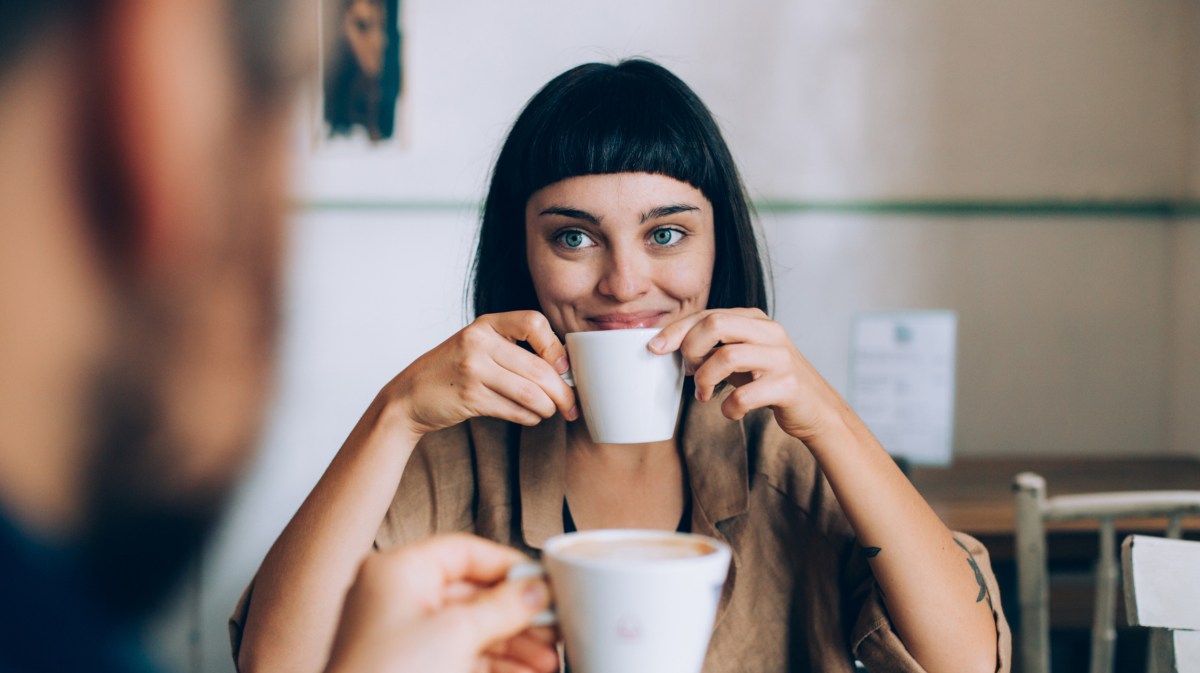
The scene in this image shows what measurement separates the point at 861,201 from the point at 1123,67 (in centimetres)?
76

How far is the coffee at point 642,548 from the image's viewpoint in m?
0.53

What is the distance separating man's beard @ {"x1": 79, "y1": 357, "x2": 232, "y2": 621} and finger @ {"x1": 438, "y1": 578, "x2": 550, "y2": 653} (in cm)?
206

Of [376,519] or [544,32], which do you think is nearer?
[376,519]

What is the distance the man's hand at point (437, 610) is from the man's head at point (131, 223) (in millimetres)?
1885

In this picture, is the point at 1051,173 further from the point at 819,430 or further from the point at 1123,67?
the point at 819,430

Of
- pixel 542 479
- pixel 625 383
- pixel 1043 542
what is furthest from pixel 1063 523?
pixel 625 383

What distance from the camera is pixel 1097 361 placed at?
7.59ft

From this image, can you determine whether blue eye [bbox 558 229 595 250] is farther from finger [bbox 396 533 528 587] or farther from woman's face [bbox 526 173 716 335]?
finger [bbox 396 533 528 587]

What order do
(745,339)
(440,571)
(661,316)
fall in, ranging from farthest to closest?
(661,316)
(745,339)
(440,571)

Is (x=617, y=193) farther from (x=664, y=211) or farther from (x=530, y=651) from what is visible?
(x=530, y=651)

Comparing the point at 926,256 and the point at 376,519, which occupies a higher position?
the point at 926,256

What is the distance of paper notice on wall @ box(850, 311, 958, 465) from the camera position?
6.75 feet

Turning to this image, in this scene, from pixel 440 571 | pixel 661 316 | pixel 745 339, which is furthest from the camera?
pixel 661 316

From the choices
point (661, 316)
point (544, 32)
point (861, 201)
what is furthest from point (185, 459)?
point (861, 201)
